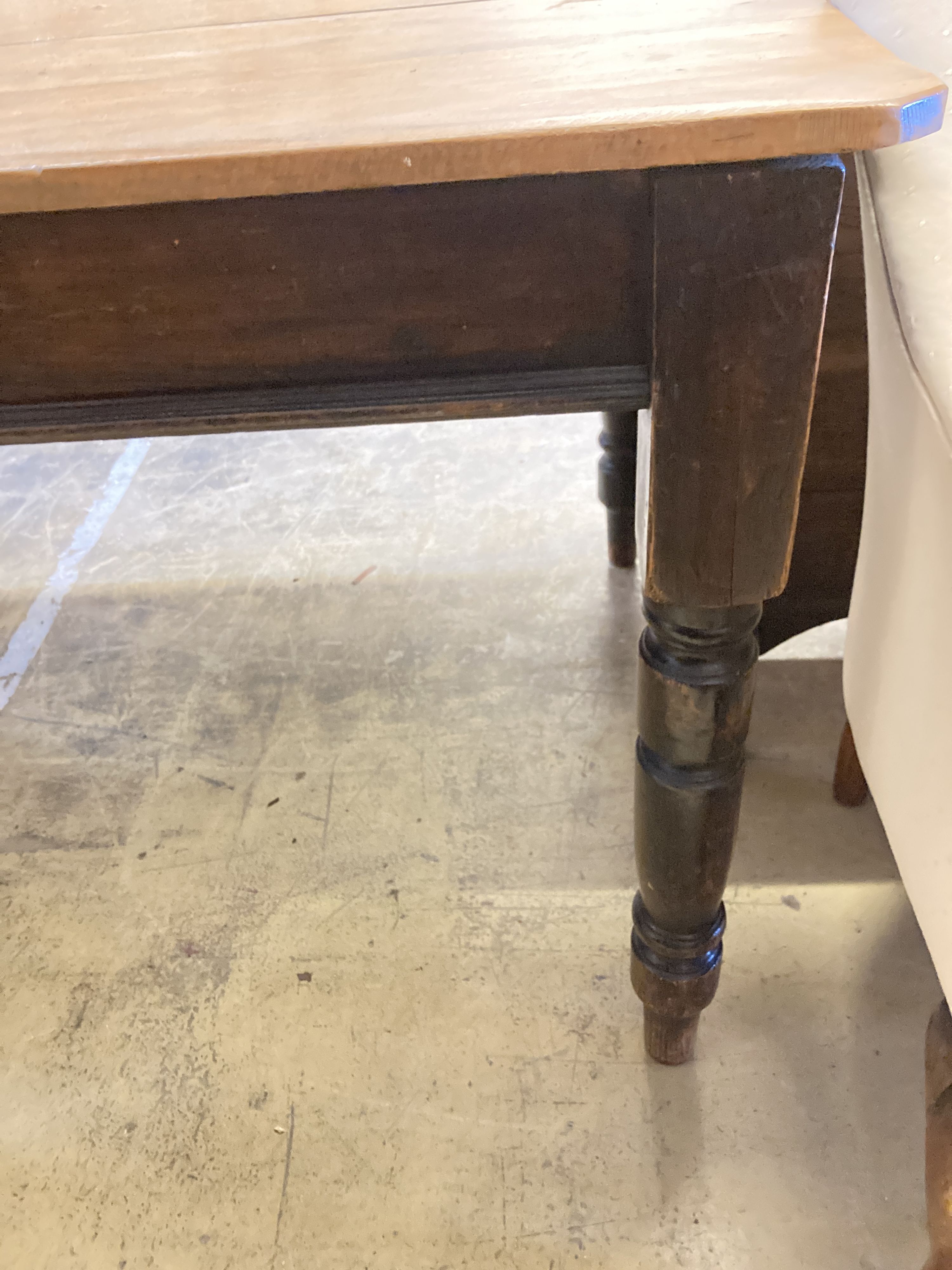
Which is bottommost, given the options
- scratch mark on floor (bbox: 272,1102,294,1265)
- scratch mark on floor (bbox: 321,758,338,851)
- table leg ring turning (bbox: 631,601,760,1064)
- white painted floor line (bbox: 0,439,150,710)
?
scratch mark on floor (bbox: 272,1102,294,1265)

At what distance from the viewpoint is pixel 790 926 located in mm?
937

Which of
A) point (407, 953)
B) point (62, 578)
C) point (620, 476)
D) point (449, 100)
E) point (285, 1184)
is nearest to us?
point (449, 100)

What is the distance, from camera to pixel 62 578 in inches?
59.4

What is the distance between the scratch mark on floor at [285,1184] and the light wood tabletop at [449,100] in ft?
2.35

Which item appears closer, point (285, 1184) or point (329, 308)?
point (329, 308)

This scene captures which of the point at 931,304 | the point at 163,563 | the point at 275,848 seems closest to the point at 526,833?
the point at 275,848

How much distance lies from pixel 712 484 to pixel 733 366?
6 centimetres

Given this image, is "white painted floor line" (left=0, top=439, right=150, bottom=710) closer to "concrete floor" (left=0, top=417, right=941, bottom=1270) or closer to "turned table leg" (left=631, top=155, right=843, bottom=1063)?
"concrete floor" (left=0, top=417, right=941, bottom=1270)

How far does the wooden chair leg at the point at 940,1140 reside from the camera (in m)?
0.60

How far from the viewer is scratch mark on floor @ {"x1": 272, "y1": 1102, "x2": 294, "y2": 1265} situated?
74 cm

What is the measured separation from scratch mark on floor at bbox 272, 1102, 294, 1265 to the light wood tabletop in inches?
28.2

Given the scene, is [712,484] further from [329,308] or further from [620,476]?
[620,476]

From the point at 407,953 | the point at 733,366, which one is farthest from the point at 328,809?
the point at 733,366

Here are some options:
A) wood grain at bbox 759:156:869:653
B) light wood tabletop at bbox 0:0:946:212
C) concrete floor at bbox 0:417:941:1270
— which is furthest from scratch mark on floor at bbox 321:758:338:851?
light wood tabletop at bbox 0:0:946:212
